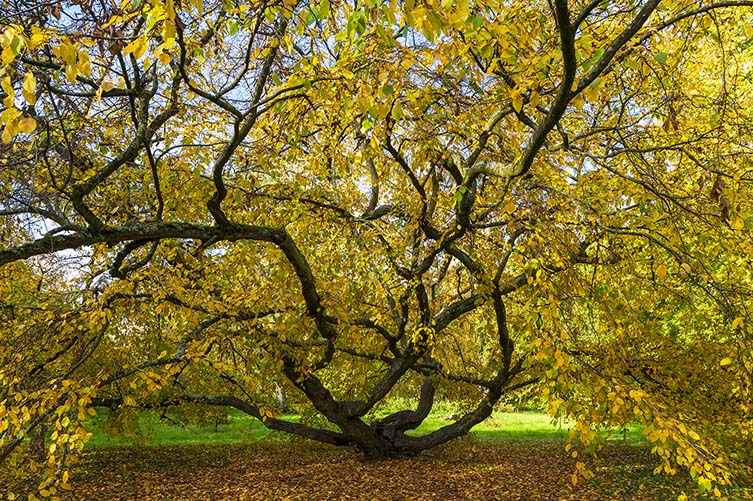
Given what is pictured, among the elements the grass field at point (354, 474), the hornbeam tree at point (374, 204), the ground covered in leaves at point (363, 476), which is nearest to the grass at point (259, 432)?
the grass field at point (354, 474)

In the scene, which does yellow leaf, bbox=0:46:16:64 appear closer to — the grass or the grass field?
the grass field

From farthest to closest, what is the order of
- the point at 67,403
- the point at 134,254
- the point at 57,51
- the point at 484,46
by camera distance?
the point at 134,254
the point at 67,403
the point at 484,46
the point at 57,51

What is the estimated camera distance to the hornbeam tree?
11.3 feet

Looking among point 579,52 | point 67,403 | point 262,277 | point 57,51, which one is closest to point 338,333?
point 262,277

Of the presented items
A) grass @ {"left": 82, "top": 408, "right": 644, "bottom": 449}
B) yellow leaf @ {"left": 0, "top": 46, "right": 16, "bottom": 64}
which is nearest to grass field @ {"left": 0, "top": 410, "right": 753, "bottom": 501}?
grass @ {"left": 82, "top": 408, "right": 644, "bottom": 449}

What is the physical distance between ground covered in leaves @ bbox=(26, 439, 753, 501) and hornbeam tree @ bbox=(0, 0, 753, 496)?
1.49m

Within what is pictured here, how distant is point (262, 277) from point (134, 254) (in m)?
1.89

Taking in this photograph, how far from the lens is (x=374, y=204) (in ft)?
27.2

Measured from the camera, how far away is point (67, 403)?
3650mm

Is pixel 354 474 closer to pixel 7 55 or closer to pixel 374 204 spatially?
pixel 374 204

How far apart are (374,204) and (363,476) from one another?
17.8ft

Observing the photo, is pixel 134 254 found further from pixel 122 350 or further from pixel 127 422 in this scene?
pixel 127 422

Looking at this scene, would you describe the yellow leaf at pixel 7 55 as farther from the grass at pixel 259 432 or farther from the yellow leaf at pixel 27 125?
the grass at pixel 259 432

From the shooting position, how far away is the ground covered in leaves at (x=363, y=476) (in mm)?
9000
